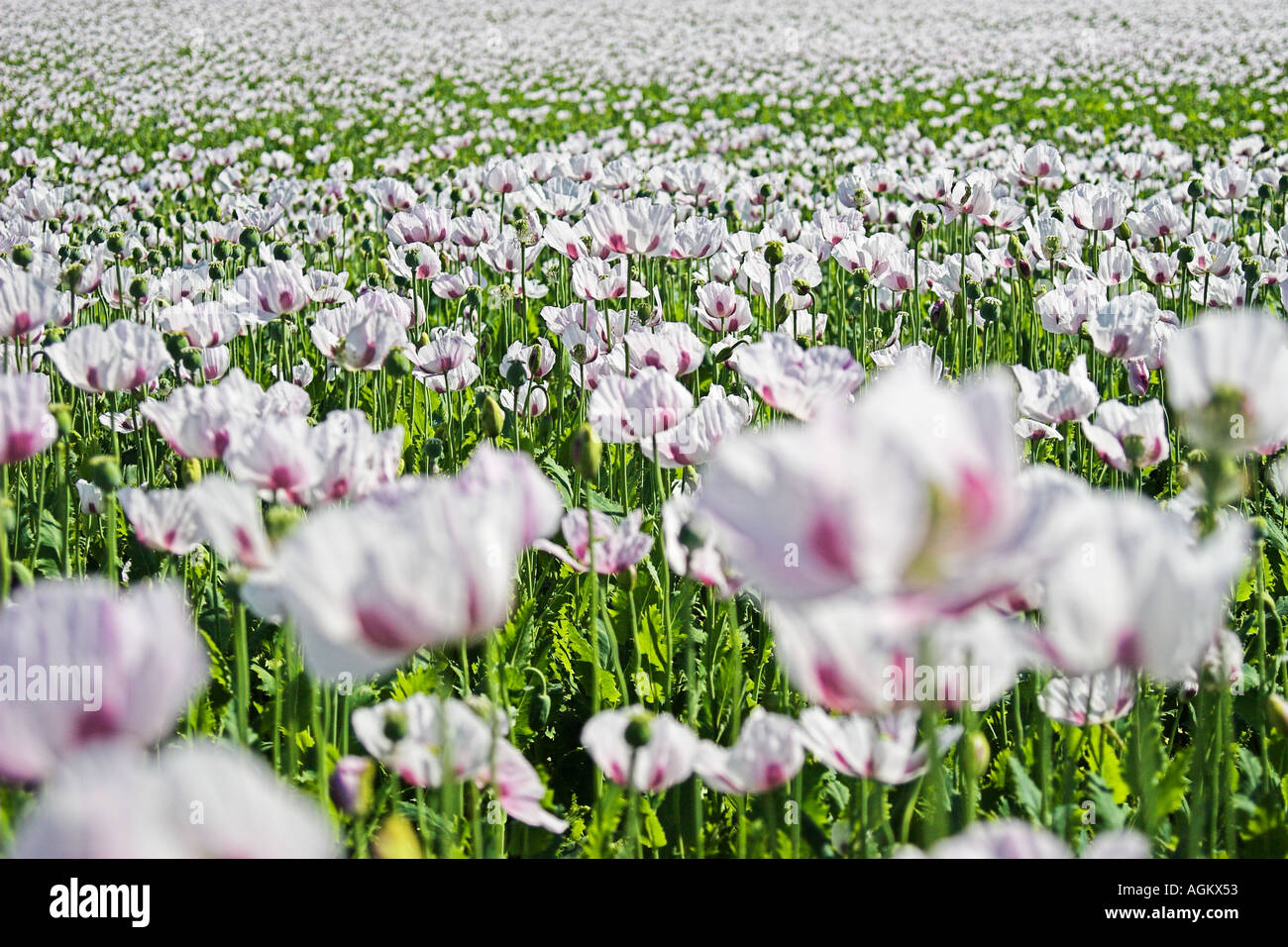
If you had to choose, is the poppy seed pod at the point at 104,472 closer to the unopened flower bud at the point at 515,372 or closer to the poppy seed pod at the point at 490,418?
the poppy seed pod at the point at 490,418

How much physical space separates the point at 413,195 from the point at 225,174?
160 cm

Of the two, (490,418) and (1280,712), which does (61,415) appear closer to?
(490,418)

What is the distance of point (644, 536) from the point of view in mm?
1739

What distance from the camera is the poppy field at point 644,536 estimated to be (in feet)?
2.31

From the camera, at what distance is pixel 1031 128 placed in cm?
1045

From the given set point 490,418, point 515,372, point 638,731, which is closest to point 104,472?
point 490,418

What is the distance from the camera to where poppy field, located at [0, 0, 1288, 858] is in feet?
2.31

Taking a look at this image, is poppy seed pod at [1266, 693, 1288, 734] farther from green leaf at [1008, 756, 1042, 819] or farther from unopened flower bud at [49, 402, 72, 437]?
unopened flower bud at [49, 402, 72, 437]

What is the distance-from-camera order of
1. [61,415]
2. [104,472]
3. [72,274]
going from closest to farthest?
[104,472], [61,415], [72,274]

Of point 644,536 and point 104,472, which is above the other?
point 104,472

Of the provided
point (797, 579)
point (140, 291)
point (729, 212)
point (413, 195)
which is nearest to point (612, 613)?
point (140, 291)

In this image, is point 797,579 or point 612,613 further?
point 612,613
